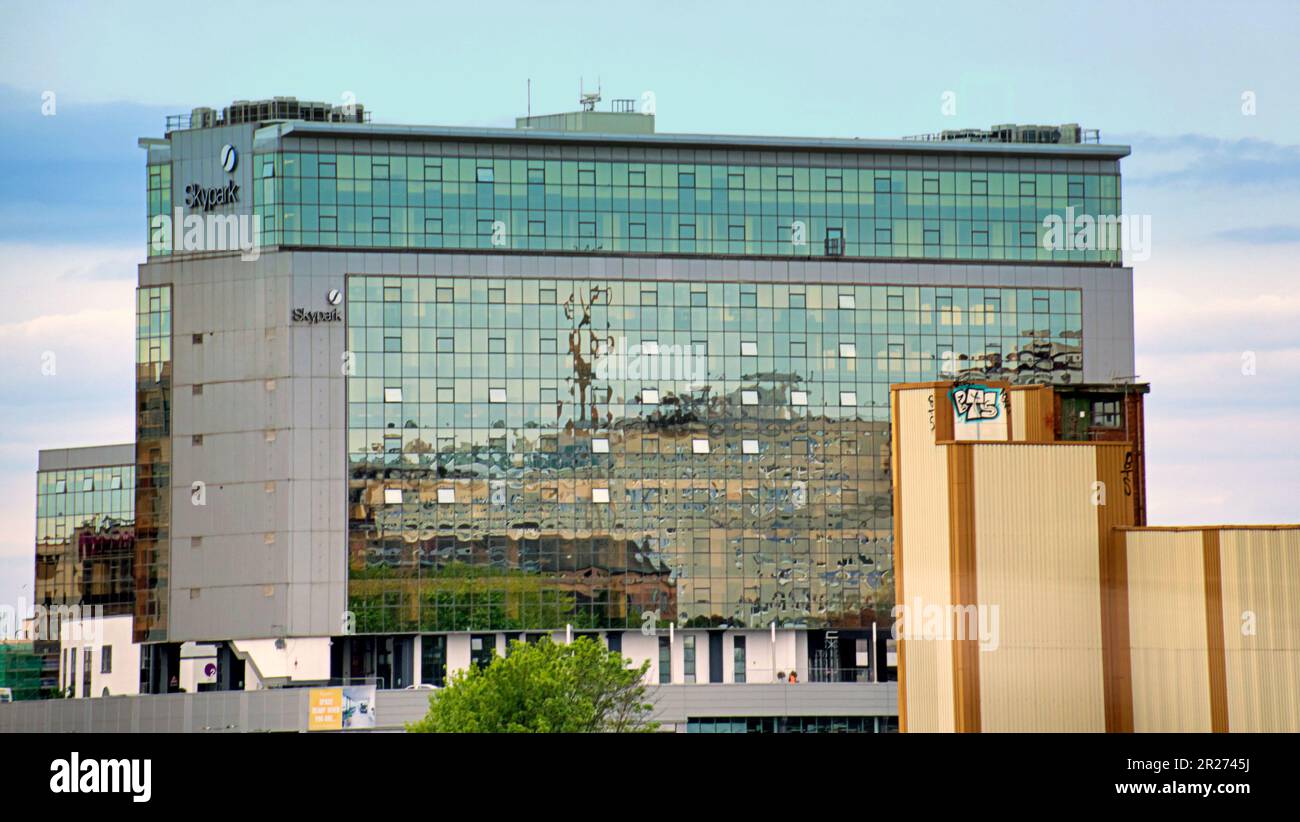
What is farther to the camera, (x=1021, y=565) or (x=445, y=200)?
(x=445, y=200)

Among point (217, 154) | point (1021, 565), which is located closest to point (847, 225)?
point (217, 154)

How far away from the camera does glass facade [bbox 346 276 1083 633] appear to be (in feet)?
267

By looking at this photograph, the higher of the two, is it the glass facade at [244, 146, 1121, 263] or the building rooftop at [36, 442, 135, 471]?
the glass facade at [244, 146, 1121, 263]

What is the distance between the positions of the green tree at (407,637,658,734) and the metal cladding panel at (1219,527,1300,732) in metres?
23.7

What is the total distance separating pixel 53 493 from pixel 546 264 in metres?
30.3

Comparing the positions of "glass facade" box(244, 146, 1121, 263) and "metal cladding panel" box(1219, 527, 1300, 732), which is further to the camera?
"glass facade" box(244, 146, 1121, 263)

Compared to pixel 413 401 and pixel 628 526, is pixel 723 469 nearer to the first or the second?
pixel 628 526

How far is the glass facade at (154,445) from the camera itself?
83.2 m

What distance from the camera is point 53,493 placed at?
311 feet

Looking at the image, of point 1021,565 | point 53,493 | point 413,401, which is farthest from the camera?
point 53,493

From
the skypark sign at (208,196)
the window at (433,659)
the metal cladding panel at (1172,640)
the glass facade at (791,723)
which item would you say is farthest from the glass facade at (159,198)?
the metal cladding panel at (1172,640)

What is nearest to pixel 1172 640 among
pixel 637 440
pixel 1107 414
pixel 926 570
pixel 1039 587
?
pixel 1039 587

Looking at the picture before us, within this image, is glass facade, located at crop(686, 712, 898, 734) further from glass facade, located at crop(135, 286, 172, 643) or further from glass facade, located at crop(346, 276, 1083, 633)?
glass facade, located at crop(135, 286, 172, 643)

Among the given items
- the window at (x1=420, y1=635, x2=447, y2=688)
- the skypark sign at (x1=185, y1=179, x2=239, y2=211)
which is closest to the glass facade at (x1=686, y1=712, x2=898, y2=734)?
the window at (x1=420, y1=635, x2=447, y2=688)
